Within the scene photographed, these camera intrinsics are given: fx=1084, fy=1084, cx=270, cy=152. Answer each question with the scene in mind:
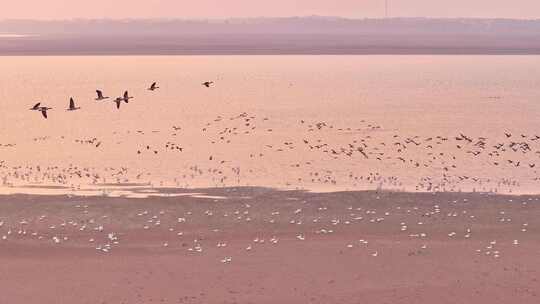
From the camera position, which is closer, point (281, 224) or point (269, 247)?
point (269, 247)

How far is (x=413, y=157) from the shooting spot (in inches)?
1854

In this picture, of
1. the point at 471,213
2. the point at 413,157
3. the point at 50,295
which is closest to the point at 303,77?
the point at 413,157

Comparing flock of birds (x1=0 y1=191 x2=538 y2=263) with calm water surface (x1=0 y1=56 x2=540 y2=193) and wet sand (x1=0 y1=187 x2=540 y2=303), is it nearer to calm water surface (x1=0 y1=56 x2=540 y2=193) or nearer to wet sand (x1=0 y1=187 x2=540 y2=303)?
wet sand (x1=0 y1=187 x2=540 y2=303)

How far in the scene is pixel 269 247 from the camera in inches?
1148

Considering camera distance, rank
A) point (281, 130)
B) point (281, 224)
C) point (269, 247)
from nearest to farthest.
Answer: point (269, 247) < point (281, 224) < point (281, 130)

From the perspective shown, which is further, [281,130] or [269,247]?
[281,130]

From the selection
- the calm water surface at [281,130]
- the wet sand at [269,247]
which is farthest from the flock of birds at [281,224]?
the calm water surface at [281,130]

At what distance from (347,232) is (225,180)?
10198 millimetres

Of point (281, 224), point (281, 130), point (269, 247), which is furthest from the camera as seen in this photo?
point (281, 130)

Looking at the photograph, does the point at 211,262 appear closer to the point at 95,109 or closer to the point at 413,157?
the point at 413,157

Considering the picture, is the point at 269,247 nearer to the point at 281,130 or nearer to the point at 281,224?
the point at 281,224

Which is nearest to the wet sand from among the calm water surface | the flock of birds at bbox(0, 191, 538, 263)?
the flock of birds at bbox(0, 191, 538, 263)

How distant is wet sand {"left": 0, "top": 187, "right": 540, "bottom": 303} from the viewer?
25.1 metres

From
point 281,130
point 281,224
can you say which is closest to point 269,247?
point 281,224
